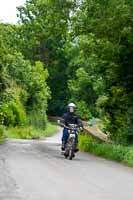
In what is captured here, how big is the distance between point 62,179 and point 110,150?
342 inches

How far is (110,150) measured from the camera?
23.7 metres

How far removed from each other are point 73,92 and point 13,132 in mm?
41900

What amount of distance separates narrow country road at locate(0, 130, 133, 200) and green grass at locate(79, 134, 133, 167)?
566 millimetres

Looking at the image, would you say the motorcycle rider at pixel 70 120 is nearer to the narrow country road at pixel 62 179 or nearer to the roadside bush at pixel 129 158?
the narrow country road at pixel 62 179

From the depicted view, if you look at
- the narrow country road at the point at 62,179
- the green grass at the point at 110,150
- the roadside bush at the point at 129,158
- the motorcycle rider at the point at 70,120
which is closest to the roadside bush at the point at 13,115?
the green grass at the point at 110,150

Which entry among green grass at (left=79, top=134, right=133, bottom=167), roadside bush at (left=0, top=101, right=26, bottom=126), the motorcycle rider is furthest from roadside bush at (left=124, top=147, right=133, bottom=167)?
roadside bush at (left=0, top=101, right=26, bottom=126)

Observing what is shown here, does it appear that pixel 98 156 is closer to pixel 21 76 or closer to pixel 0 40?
pixel 0 40

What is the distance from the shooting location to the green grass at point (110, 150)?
21480 millimetres

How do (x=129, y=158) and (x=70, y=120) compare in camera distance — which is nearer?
(x=129, y=158)

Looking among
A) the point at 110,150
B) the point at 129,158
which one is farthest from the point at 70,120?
the point at 129,158

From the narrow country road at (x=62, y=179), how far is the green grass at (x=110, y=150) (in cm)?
57

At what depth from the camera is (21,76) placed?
219 feet

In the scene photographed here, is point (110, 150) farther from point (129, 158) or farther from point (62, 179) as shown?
point (62, 179)

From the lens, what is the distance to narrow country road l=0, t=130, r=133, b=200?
489 inches
